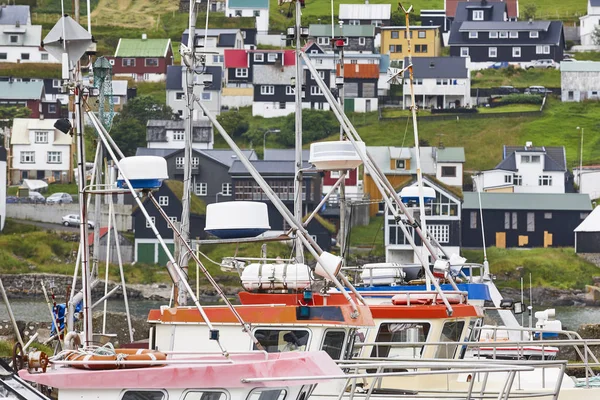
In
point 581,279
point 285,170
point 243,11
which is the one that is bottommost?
point 581,279

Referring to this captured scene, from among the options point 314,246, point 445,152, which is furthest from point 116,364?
point 445,152

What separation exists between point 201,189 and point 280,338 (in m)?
77.9

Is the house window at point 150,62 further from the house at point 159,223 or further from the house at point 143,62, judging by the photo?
the house at point 159,223

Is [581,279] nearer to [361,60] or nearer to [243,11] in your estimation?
[361,60]

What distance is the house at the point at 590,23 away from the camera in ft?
503

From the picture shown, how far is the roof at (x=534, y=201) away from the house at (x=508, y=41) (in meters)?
47.7

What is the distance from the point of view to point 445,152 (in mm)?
99438

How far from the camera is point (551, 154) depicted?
332 ft

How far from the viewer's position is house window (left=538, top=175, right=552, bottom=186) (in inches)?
3875

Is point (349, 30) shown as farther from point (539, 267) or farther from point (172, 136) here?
point (539, 267)

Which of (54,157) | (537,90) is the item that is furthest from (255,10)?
(54,157)

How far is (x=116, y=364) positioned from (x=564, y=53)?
138 meters

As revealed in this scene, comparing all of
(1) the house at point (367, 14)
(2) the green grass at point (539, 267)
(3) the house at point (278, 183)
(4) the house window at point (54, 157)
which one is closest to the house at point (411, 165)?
(3) the house at point (278, 183)

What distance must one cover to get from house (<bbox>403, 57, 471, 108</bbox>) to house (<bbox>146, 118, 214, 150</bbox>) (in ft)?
82.8
